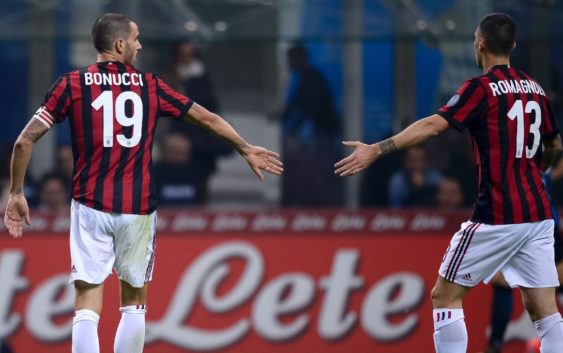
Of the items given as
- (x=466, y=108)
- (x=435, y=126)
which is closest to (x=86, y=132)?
(x=435, y=126)

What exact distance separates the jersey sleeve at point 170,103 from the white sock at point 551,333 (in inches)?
81.7

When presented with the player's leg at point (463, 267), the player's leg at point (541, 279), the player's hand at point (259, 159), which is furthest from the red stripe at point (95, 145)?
the player's leg at point (541, 279)

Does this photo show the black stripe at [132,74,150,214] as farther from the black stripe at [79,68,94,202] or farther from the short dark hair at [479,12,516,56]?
the short dark hair at [479,12,516,56]

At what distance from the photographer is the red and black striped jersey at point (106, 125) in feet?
22.0

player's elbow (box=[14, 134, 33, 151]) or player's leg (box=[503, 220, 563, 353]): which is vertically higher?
player's elbow (box=[14, 134, 33, 151])

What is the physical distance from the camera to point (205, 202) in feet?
33.7

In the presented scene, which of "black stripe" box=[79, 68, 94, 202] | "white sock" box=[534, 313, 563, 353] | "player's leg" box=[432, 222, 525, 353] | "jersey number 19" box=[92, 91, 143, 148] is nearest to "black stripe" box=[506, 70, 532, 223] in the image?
"player's leg" box=[432, 222, 525, 353]

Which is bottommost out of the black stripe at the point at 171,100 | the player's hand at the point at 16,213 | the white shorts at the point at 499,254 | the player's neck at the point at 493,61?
the white shorts at the point at 499,254

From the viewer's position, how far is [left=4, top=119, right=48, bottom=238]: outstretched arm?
Answer: 21.8 ft

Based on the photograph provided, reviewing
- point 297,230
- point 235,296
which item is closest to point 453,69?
point 297,230

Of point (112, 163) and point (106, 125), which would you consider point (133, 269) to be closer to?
point (112, 163)

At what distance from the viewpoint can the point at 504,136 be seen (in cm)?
667

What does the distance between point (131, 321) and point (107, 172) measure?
76 centimetres

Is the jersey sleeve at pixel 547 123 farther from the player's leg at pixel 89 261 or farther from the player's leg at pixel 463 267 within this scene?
the player's leg at pixel 89 261
